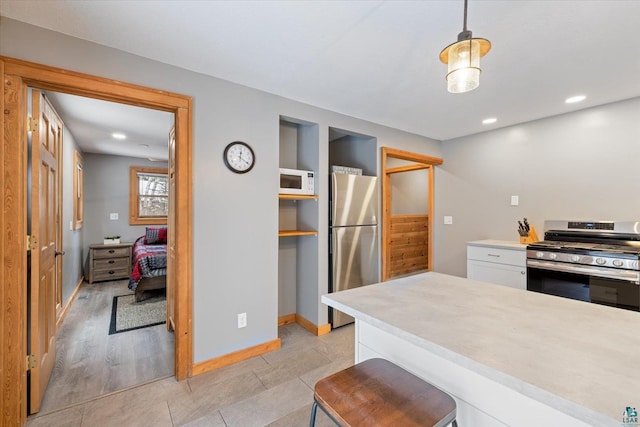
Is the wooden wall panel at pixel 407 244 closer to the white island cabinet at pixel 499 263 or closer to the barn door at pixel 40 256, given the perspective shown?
the white island cabinet at pixel 499 263

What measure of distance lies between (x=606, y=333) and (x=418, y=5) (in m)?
1.64

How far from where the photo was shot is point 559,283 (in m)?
2.65

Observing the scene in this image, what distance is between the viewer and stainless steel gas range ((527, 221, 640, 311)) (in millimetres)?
2314

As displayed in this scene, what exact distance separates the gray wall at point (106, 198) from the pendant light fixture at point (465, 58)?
6210mm

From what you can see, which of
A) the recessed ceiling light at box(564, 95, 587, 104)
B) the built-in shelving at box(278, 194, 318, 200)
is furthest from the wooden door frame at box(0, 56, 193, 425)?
the recessed ceiling light at box(564, 95, 587, 104)

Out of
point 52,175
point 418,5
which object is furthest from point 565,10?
point 52,175

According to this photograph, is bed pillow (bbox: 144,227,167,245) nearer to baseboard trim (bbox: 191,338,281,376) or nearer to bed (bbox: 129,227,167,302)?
bed (bbox: 129,227,167,302)

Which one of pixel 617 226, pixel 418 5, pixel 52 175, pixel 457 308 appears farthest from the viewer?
pixel 617 226

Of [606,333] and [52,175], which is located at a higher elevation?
[52,175]

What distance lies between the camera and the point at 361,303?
122cm

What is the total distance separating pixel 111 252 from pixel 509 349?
604cm

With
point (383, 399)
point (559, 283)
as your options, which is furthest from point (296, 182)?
point (559, 283)

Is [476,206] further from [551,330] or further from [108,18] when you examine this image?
[108,18]

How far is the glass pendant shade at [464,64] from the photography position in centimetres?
114
